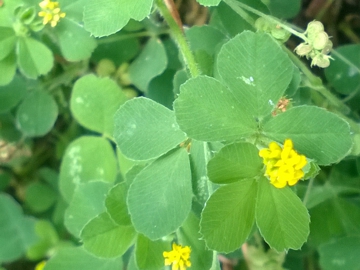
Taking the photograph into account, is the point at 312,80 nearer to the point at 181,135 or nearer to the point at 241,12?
the point at 241,12

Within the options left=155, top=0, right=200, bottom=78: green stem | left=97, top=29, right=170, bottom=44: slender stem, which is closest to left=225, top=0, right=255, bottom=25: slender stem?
left=155, top=0, right=200, bottom=78: green stem

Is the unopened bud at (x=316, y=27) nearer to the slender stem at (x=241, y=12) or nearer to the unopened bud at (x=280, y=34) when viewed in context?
the unopened bud at (x=280, y=34)

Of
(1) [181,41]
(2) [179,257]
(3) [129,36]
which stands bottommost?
(2) [179,257]

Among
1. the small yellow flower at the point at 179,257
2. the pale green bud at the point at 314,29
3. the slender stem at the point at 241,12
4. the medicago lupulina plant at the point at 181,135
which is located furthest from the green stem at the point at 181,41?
the small yellow flower at the point at 179,257

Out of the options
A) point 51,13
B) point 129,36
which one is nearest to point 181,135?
point 51,13

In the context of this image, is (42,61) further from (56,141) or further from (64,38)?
(56,141)

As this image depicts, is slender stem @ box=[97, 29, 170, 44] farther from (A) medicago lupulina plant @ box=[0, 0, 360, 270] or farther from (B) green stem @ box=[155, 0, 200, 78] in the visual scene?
(B) green stem @ box=[155, 0, 200, 78]
